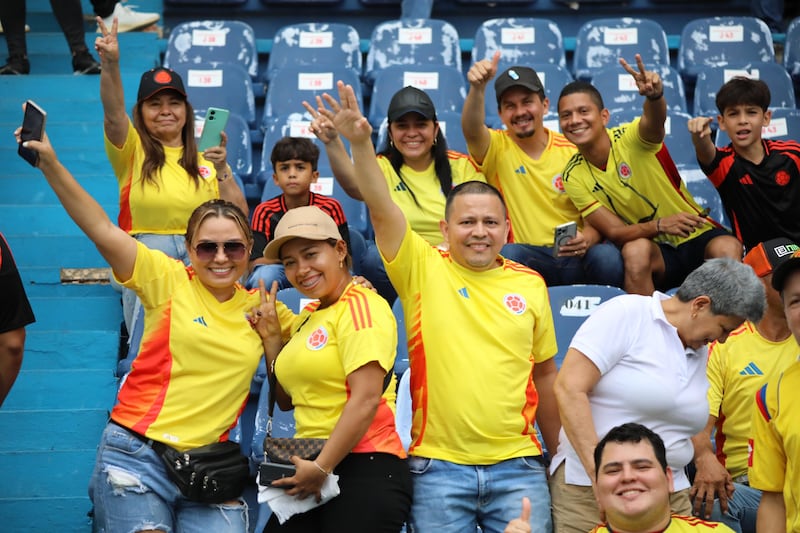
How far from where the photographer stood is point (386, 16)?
8.30 meters

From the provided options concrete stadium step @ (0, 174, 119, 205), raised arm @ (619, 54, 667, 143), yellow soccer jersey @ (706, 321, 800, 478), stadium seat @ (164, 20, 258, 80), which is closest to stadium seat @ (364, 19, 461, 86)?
stadium seat @ (164, 20, 258, 80)

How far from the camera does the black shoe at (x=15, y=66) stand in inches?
267

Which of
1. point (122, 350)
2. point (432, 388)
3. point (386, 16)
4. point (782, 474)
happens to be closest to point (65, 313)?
point (122, 350)

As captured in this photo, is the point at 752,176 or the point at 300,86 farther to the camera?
the point at 300,86

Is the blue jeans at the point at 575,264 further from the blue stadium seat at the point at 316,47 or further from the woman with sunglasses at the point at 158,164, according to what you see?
the blue stadium seat at the point at 316,47

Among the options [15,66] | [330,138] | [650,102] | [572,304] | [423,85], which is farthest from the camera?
[15,66]

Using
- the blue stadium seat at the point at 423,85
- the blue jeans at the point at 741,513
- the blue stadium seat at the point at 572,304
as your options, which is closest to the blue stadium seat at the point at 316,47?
the blue stadium seat at the point at 423,85

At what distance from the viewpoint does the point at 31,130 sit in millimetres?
3355

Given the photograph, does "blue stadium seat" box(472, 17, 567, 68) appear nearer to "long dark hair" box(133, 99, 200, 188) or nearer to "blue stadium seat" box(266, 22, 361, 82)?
"blue stadium seat" box(266, 22, 361, 82)

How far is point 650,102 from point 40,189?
3.17 metres

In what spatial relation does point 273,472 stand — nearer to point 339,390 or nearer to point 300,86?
point 339,390

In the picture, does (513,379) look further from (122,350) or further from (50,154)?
Answer: (122,350)

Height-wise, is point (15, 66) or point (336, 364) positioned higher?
point (15, 66)

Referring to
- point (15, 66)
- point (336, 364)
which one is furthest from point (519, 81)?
point (15, 66)
